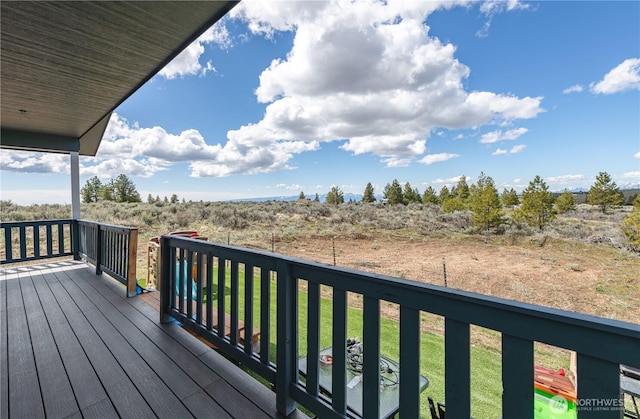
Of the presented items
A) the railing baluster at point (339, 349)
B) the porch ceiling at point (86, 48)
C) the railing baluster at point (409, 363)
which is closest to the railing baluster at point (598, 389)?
the railing baluster at point (409, 363)

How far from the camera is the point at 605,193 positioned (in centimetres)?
2220

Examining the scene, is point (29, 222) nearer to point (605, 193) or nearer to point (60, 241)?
point (60, 241)

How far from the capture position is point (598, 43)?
1303 centimetres

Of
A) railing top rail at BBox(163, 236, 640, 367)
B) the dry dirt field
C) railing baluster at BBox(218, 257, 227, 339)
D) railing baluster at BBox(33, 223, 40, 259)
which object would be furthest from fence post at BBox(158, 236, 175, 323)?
the dry dirt field

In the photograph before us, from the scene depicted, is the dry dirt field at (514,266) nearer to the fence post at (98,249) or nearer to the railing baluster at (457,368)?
the fence post at (98,249)

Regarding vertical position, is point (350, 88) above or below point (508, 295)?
above

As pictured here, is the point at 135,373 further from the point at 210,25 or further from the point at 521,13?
the point at 521,13

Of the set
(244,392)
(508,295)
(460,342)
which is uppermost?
(460,342)

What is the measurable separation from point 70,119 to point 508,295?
10327mm

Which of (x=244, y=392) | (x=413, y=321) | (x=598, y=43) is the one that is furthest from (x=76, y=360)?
(x=598, y=43)

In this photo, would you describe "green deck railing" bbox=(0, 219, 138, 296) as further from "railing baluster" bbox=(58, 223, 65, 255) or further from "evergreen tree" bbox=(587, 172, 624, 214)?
"evergreen tree" bbox=(587, 172, 624, 214)

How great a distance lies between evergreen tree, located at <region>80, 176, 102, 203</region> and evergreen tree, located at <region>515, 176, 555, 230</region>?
1310 inches

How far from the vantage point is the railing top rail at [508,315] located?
2.29ft

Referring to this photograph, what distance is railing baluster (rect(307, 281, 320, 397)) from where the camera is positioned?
1448mm
